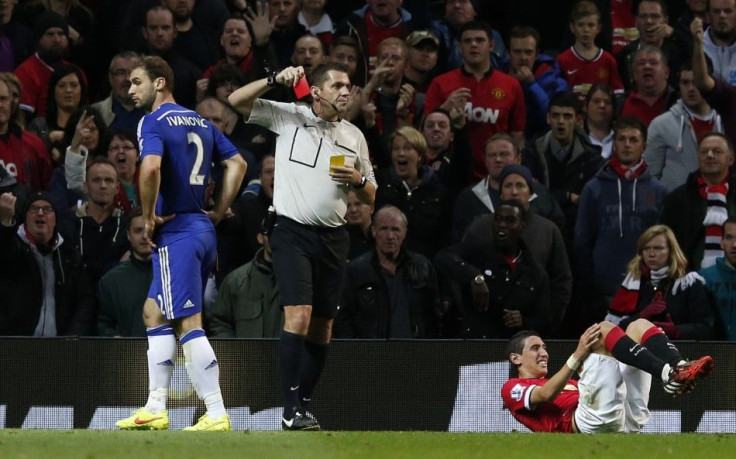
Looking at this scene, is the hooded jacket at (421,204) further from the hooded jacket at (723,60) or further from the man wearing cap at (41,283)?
the hooded jacket at (723,60)

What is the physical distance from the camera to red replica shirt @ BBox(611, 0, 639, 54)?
1559cm

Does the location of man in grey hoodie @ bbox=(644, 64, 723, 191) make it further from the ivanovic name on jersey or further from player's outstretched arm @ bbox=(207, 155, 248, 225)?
the ivanovic name on jersey

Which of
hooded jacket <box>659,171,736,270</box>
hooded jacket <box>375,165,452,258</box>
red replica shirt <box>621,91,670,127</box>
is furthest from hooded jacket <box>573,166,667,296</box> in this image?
red replica shirt <box>621,91,670,127</box>

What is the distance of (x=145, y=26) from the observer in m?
14.7

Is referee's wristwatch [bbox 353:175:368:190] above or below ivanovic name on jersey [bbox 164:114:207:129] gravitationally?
below

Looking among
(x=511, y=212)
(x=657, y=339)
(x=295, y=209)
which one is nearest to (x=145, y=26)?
(x=511, y=212)

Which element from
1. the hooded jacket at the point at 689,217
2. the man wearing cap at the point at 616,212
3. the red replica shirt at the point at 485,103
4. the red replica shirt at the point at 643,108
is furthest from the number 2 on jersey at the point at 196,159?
the red replica shirt at the point at 643,108

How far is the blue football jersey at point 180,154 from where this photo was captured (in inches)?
362

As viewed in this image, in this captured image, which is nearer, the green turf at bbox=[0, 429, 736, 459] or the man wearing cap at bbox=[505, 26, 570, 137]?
the green turf at bbox=[0, 429, 736, 459]

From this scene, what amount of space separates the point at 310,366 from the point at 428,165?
12.1 feet

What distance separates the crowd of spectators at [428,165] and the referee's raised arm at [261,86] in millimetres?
1538

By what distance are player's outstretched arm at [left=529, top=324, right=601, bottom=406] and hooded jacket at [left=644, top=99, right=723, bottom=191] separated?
4111 millimetres

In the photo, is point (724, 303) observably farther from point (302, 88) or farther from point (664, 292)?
point (302, 88)

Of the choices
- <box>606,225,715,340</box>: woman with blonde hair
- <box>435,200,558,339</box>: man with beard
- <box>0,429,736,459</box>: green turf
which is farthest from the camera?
<box>435,200,558,339</box>: man with beard
